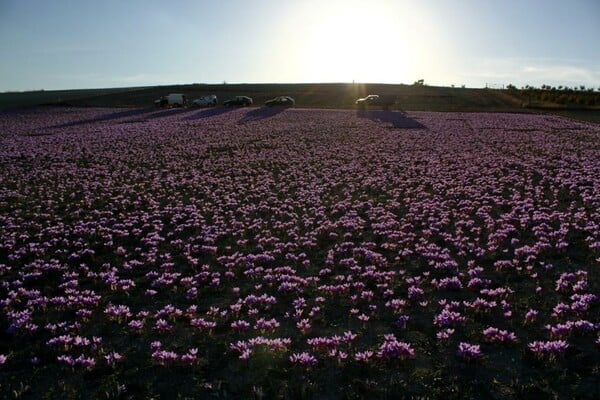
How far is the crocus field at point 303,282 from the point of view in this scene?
677 centimetres

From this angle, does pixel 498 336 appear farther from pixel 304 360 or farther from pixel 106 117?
pixel 106 117

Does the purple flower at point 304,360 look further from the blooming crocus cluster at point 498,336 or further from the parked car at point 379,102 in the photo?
the parked car at point 379,102

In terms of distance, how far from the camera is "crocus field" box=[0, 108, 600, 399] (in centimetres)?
677

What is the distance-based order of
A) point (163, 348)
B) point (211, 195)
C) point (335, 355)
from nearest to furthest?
point (335, 355), point (163, 348), point (211, 195)

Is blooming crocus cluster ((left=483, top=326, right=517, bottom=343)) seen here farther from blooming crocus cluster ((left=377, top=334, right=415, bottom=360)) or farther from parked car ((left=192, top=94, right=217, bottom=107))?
parked car ((left=192, top=94, right=217, bottom=107))

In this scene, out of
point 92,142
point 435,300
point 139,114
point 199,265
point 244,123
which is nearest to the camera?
point 435,300

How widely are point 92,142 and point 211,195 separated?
2175cm

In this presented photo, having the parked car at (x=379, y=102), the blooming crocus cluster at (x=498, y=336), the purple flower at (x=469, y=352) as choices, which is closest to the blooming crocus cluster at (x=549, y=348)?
the blooming crocus cluster at (x=498, y=336)

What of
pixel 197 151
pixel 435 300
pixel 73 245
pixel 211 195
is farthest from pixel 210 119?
pixel 435 300

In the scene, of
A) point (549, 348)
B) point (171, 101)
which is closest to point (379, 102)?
point (171, 101)

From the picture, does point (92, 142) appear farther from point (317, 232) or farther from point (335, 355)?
point (335, 355)

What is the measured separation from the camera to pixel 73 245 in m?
12.8

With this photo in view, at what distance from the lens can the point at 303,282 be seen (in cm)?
989

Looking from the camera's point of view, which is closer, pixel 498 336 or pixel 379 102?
pixel 498 336
